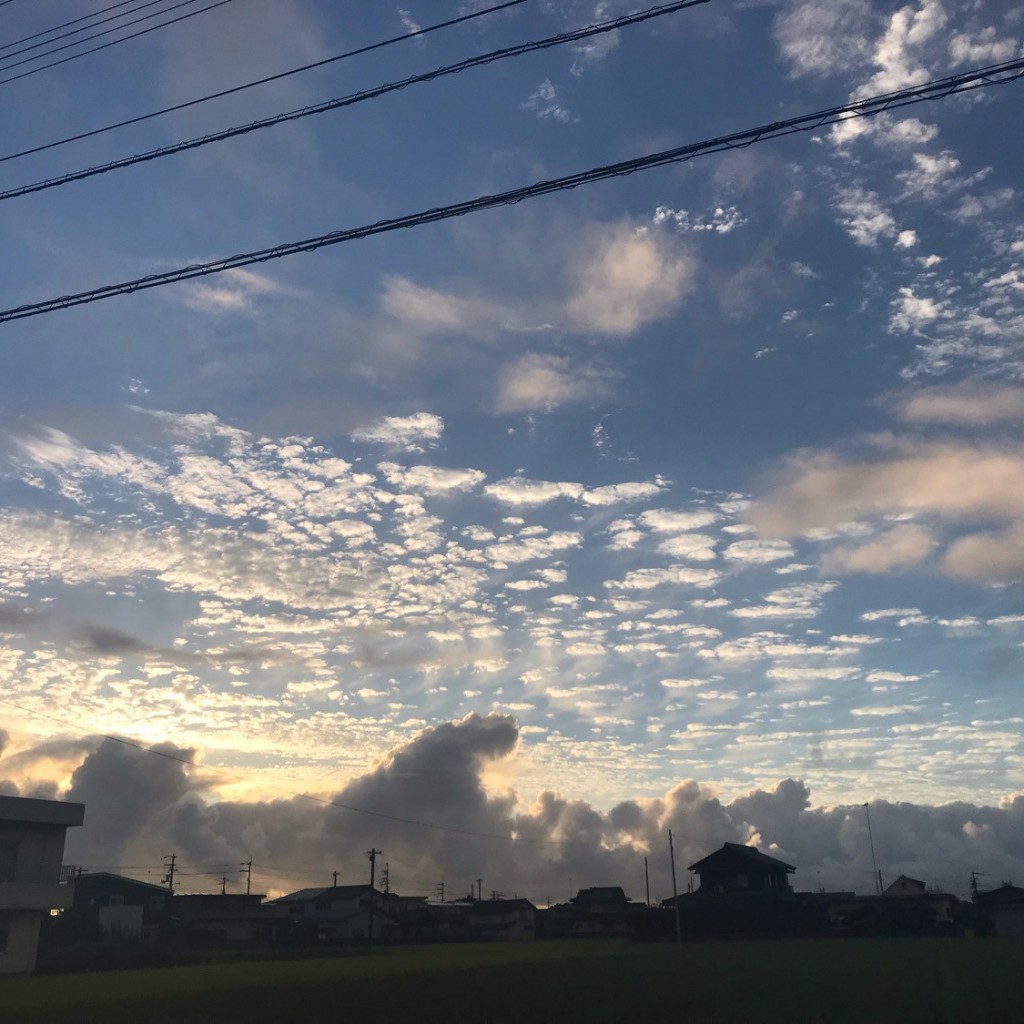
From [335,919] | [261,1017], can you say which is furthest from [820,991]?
[335,919]

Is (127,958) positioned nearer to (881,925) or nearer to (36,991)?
(36,991)

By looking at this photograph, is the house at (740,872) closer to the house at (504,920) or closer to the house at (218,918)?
the house at (504,920)

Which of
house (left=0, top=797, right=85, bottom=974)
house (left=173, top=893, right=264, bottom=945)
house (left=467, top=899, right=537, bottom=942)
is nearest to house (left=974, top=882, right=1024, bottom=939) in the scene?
house (left=467, top=899, right=537, bottom=942)

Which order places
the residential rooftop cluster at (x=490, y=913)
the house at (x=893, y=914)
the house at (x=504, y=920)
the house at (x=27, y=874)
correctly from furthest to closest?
the house at (x=504, y=920) → the house at (x=893, y=914) → the residential rooftop cluster at (x=490, y=913) → the house at (x=27, y=874)

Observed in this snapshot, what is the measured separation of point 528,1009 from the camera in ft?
75.5

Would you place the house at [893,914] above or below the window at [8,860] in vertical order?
below

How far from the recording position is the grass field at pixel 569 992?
21.7 m

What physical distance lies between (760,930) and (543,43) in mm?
68085

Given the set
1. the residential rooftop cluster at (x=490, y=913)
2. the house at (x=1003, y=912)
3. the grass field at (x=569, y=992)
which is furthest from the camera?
the house at (x=1003, y=912)

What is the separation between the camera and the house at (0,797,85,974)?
134ft

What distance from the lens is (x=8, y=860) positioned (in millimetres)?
41344

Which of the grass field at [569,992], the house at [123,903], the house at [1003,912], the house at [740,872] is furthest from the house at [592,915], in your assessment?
the grass field at [569,992]

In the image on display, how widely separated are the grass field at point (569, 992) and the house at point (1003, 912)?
35872 millimetres

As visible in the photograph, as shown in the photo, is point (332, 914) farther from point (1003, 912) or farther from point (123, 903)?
point (1003, 912)
